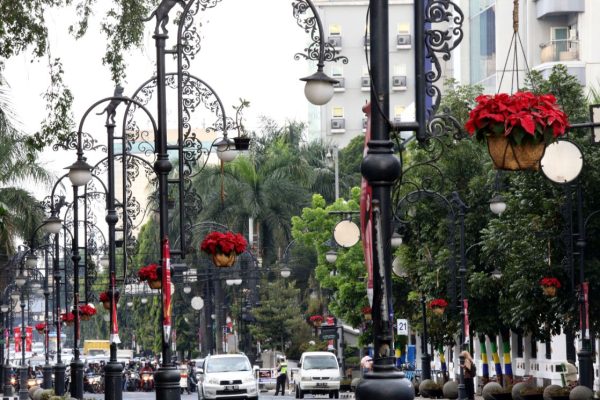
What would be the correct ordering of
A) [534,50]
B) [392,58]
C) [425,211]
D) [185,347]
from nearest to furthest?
[425,211]
[534,50]
[392,58]
[185,347]

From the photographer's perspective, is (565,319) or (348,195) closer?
(565,319)

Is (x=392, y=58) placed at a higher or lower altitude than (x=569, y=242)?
higher

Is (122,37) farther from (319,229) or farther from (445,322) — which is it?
(319,229)

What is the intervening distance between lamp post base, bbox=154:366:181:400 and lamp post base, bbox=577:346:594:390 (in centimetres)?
1304

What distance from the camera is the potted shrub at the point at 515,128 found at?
1413 centimetres

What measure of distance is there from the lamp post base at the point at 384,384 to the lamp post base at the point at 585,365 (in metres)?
21.9

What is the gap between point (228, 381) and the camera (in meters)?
51.3

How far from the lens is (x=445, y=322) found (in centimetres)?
5247

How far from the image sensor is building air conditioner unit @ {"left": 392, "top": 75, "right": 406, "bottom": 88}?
121175 mm

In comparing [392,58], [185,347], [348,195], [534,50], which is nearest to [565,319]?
[534,50]

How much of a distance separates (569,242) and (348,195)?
5827 cm

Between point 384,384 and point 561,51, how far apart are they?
4525cm

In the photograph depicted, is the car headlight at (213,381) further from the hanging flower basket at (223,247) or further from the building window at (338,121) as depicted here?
the building window at (338,121)

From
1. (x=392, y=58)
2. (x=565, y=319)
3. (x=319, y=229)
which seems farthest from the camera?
(x=392, y=58)
